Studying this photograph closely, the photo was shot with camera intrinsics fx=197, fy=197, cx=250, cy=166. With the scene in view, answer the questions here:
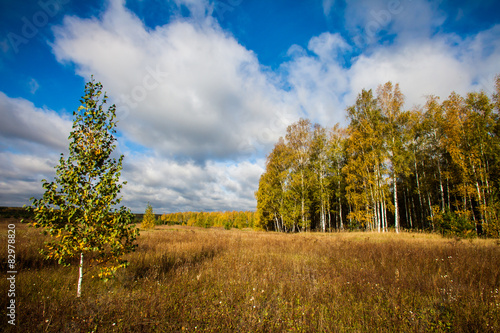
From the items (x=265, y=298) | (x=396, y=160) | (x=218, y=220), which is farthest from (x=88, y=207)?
(x=218, y=220)

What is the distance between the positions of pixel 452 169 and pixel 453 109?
722 centimetres

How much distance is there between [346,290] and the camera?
4934 millimetres

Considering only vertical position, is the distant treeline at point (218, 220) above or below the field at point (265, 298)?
below

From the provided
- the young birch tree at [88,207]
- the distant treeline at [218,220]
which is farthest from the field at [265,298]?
the distant treeline at [218,220]

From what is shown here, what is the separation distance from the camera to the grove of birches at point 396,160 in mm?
15953

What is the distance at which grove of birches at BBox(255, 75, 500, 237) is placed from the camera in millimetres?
15953

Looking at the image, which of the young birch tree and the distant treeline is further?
the distant treeline

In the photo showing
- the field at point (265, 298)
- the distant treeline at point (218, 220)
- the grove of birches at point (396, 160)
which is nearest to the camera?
the field at point (265, 298)

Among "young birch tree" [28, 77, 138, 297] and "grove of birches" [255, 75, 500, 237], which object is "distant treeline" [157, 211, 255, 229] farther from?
"young birch tree" [28, 77, 138, 297]

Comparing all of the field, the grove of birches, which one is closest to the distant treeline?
the grove of birches

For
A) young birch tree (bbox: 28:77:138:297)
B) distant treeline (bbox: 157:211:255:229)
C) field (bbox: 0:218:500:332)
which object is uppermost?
young birch tree (bbox: 28:77:138:297)

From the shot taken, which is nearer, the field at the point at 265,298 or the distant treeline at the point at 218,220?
the field at the point at 265,298

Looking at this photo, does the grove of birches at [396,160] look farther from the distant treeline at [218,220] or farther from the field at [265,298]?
the distant treeline at [218,220]

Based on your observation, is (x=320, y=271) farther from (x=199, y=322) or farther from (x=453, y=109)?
(x=453, y=109)
